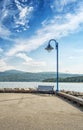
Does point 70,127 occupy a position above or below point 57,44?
below

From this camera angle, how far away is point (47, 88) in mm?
30219

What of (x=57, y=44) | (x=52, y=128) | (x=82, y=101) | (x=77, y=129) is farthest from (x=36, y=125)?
(x=57, y=44)

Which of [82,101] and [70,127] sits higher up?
[82,101]

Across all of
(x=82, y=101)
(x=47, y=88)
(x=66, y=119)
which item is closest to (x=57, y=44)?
(x=47, y=88)

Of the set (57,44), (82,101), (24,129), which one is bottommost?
(24,129)

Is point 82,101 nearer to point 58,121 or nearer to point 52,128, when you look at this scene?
point 58,121

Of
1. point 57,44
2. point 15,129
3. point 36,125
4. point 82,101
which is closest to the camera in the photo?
point 15,129

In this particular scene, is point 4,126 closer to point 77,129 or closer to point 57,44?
point 77,129

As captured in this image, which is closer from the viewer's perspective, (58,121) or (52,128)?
(52,128)

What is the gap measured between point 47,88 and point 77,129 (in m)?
21.9

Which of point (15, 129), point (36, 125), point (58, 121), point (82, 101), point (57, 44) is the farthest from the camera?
point (57, 44)

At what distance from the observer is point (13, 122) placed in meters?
9.41

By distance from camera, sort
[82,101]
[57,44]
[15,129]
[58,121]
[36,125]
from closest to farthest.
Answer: [15,129], [36,125], [58,121], [82,101], [57,44]

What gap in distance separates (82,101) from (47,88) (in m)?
15.8
